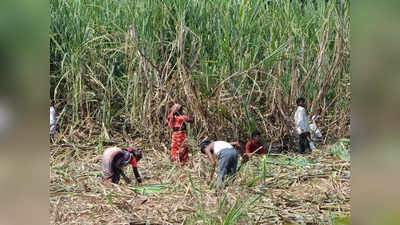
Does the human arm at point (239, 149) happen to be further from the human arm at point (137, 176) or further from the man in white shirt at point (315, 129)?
the human arm at point (137, 176)

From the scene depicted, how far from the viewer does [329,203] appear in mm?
3648

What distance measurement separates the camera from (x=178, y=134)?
380 cm

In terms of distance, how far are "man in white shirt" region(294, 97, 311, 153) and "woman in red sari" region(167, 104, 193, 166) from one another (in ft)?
3.24

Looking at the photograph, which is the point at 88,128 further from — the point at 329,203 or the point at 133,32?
the point at 329,203

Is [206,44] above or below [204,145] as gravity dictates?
above

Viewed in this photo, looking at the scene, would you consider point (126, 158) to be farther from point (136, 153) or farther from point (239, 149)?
point (239, 149)

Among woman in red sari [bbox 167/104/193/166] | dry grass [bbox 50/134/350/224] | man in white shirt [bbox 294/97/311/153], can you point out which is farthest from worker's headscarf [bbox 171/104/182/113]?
man in white shirt [bbox 294/97/311/153]

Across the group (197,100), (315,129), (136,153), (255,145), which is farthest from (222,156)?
(315,129)

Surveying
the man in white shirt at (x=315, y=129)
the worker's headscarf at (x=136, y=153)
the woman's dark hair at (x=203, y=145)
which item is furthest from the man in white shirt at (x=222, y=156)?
the man in white shirt at (x=315, y=129)

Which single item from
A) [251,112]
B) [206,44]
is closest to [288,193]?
[251,112]

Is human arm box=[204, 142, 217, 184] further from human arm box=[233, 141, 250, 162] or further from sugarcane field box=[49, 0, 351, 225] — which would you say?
human arm box=[233, 141, 250, 162]

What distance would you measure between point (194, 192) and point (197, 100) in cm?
83
